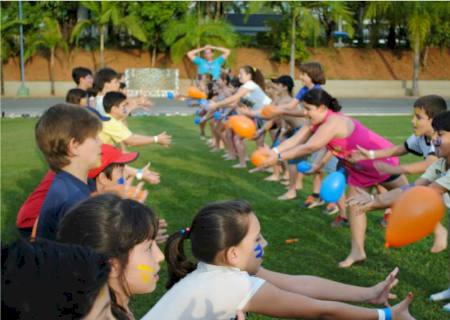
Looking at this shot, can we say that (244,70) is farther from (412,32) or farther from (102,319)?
(412,32)

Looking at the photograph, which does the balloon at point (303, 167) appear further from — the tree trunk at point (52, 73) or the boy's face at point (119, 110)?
the tree trunk at point (52, 73)

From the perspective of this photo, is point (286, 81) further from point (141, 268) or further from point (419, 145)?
point (141, 268)

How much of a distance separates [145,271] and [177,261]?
70 cm

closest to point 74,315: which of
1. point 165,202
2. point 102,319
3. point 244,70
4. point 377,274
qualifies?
point 102,319

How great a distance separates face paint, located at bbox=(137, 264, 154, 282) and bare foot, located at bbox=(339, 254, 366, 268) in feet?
12.4

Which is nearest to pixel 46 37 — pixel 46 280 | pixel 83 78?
pixel 83 78

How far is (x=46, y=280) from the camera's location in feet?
5.45

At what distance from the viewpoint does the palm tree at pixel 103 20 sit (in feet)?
104

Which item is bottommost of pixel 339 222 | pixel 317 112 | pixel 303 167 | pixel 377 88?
pixel 377 88

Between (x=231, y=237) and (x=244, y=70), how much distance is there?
8.70 metres

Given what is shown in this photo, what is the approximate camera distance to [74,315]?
1.77m

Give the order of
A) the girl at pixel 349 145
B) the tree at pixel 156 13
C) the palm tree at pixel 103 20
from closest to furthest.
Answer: the girl at pixel 349 145
the palm tree at pixel 103 20
the tree at pixel 156 13

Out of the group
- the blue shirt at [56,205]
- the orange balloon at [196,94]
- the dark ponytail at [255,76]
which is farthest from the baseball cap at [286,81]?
the blue shirt at [56,205]

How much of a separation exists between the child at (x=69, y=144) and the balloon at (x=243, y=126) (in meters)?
6.53
